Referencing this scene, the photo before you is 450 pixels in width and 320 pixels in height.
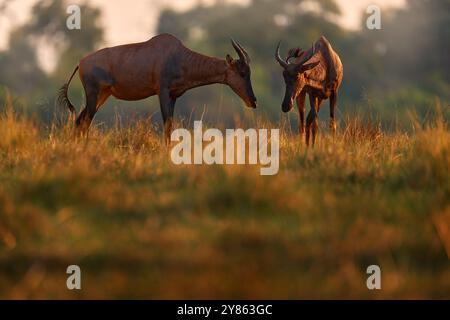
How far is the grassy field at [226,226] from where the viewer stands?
5398 millimetres

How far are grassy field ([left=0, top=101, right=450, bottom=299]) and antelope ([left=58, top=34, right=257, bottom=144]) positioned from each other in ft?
10.4

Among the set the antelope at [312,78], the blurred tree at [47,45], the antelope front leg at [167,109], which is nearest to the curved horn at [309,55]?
the antelope at [312,78]

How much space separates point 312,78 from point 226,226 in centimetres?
597

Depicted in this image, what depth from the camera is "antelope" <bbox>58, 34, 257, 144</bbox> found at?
38.8ft

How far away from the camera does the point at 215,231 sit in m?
6.20

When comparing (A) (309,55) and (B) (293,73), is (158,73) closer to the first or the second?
(B) (293,73)

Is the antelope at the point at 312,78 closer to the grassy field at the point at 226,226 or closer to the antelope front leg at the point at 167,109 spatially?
the antelope front leg at the point at 167,109

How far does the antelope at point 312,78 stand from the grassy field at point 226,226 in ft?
8.86

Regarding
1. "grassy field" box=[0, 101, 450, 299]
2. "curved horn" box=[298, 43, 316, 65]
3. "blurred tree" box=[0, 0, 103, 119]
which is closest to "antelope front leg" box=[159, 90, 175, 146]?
"curved horn" box=[298, 43, 316, 65]

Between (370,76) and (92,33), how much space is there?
485 inches

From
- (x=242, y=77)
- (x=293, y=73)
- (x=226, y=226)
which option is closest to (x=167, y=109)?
(x=242, y=77)

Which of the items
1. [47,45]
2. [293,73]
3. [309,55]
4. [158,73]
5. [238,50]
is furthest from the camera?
[47,45]

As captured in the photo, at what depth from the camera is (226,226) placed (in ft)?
20.5
